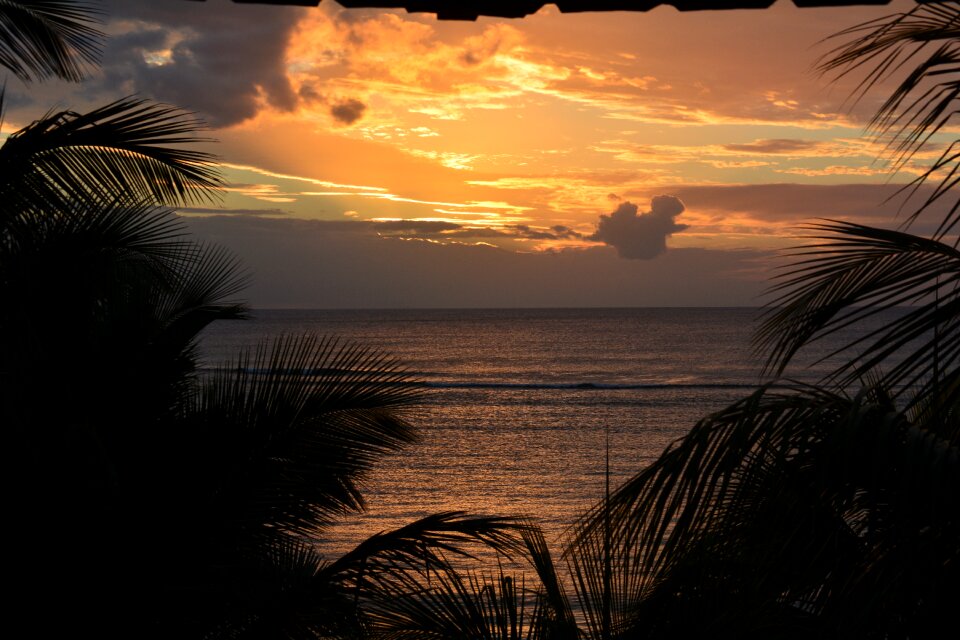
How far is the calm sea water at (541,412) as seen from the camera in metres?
24.2

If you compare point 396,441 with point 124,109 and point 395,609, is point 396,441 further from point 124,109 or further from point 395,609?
point 124,109

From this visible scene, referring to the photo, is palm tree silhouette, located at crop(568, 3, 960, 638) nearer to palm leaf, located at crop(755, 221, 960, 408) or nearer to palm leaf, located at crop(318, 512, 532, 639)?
palm leaf, located at crop(755, 221, 960, 408)

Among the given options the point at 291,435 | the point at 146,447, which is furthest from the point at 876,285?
the point at 146,447

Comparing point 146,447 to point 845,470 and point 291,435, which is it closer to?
point 291,435

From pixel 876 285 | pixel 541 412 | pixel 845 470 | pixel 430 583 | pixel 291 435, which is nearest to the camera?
pixel 845 470

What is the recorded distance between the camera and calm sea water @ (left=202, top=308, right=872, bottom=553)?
24.2 m

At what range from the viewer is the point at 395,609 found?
5.14 meters

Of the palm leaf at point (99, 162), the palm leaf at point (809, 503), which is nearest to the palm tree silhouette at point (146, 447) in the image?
the palm leaf at point (99, 162)

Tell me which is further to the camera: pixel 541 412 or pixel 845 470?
pixel 541 412

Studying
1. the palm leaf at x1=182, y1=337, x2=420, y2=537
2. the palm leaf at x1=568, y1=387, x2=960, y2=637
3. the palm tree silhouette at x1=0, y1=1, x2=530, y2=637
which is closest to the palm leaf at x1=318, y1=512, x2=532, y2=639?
the palm tree silhouette at x1=0, y1=1, x2=530, y2=637

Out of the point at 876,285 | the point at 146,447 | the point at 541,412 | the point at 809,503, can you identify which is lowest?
the point at 541,412

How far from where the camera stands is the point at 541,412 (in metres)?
45.7

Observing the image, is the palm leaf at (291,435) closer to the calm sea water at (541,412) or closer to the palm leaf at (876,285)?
the calm sea water at (541,412)

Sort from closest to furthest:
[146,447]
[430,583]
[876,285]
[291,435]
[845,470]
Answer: [845,470] < [876,285] < [430,583] < [291,435] < [146,447]
